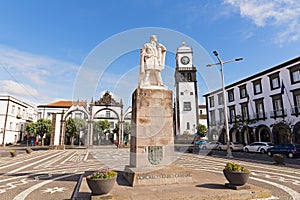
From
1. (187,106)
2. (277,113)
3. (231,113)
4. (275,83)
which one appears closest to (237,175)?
(277,113)

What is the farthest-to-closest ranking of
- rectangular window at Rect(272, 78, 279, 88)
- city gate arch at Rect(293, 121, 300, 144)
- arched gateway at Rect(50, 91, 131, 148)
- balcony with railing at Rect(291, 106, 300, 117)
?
1. arched gateway at Rect(50, 91, 131, 148)
2. rectangular window at Rect(272, 78, 279, 88)
3. city gate arch at Rect(293, 121, 300, 144)
4. balcony with railing at Rect(291, 106, 300, 117)

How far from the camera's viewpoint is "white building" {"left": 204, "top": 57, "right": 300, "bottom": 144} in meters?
26.0

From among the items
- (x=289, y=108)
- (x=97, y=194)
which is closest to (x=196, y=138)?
(x=289, y=108)

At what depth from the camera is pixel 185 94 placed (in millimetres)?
50875

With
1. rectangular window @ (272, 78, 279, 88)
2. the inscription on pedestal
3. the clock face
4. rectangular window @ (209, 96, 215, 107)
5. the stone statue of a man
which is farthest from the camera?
the clock face

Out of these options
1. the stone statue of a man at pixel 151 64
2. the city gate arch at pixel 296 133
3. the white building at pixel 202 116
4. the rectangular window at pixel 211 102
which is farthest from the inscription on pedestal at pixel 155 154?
the white building at pixel 202 116

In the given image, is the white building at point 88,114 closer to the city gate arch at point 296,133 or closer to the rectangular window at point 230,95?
the rectangular window at point 230,95

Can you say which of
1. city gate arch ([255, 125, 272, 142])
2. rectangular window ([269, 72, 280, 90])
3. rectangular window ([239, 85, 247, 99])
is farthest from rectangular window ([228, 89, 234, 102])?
rectangular window ([269, 72, 280, 90])

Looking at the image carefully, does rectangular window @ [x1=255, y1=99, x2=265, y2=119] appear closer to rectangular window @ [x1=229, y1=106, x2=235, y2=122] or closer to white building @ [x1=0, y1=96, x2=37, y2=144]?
rectangular window @ [x1=229, y1=106, x2=235, y2=122]

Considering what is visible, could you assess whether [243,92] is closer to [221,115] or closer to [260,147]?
[221,115]

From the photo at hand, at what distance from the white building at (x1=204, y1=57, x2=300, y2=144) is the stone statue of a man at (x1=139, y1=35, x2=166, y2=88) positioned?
24.9 meters

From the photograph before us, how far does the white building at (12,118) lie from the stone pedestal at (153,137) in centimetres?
4421

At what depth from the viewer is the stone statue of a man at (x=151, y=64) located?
880 centimetres

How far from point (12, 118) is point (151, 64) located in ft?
152
